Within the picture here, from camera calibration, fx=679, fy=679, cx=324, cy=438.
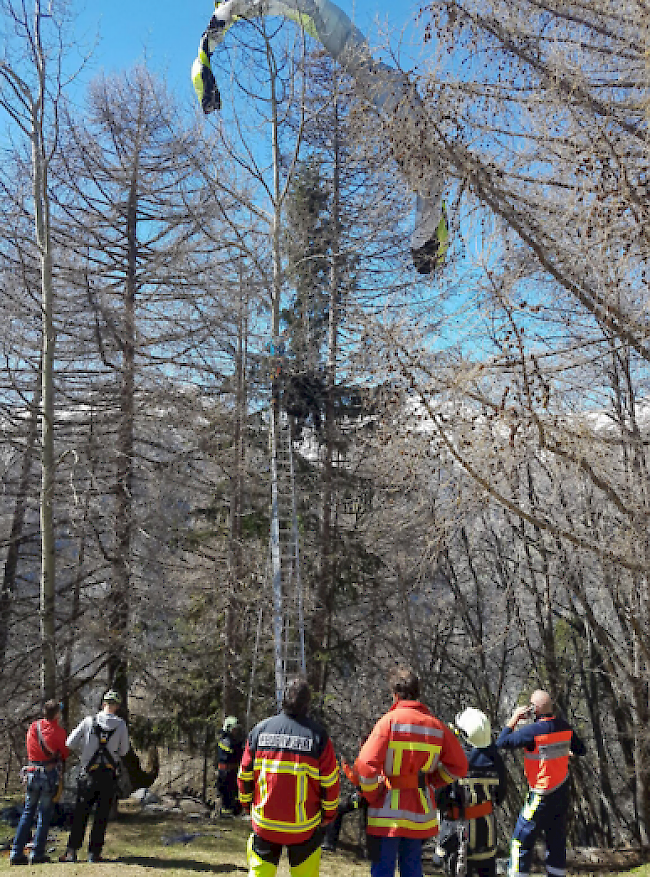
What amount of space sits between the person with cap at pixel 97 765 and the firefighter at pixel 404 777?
3355mm

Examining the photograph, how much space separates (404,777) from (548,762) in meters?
1.91

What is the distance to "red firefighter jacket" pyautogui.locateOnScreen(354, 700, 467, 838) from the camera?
12.0 ft

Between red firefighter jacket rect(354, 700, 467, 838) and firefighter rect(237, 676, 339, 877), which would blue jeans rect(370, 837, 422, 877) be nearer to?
red firefighter jacket rect(354, 700, 467, 838)

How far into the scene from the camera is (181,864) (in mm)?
6781

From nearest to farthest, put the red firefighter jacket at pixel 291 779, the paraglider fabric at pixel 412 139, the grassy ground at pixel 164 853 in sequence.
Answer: the red firefighter jacket at pixel 291 779
the paraglider fabric at pixel 412 139
the grassy ground at pixel 164 853

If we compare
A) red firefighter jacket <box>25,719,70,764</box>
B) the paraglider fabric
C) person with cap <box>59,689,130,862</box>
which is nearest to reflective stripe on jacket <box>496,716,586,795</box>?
person with cap <box>59,689,130,862</box>

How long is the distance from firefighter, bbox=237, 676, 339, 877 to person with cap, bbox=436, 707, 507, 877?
1.55 metres

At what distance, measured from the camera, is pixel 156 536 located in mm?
10883

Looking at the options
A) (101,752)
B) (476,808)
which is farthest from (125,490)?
(476,808)

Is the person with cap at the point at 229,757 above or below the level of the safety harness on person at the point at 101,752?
below

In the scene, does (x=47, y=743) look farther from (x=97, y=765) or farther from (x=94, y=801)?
(x=94, y=801)

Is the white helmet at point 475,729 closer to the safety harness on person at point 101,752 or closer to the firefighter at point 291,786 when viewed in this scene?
the firefighter at point 291,786

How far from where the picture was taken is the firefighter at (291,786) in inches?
141

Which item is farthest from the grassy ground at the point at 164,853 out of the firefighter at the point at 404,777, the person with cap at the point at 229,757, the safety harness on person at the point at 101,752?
the firefighter at the point at 404,777
